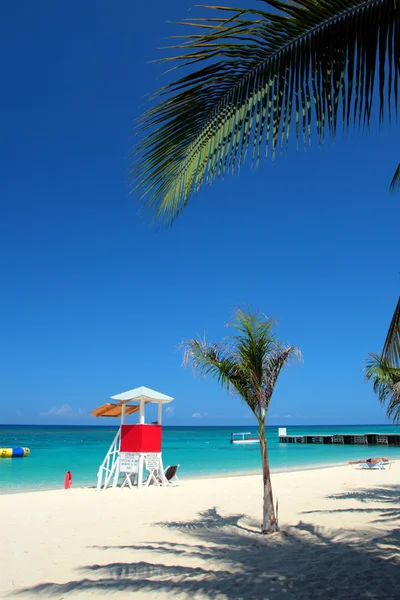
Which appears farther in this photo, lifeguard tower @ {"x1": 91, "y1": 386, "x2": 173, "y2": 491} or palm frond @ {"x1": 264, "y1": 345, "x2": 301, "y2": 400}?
lifeguard tower @ {"x1": 91, "y1": 386, "x2": 173, "y2": 491}

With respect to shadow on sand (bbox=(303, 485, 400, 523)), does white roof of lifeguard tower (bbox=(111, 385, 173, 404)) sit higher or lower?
higher

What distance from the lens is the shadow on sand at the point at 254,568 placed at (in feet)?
14.8

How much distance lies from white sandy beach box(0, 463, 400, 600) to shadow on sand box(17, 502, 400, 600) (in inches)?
0.5

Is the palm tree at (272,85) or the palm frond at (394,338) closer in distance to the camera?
the palm tree at (272,85)

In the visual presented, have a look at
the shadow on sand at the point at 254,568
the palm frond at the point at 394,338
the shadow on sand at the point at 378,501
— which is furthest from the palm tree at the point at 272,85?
the shadow on sand at the point at 378,501

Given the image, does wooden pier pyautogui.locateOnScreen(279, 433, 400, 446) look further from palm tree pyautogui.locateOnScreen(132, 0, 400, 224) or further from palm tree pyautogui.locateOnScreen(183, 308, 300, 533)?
palm tree pyautogui.locateOnScreen(132, 0, 400, 224)

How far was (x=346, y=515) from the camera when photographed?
948 cm

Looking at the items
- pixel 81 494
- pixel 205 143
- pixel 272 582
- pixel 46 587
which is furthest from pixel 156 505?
pixel 205 143

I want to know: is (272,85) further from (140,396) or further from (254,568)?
(140,396)

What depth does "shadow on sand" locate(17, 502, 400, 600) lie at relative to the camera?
4.50m

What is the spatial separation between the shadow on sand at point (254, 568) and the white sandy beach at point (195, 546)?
1 centimetres

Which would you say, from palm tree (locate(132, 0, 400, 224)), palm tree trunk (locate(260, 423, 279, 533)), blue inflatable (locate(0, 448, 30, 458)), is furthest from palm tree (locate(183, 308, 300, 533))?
blue inflatable (locate(0, 448, 30, 458))

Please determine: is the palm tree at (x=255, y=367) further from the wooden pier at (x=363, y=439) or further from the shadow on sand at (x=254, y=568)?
the wooden pier at (x=363, y=439)

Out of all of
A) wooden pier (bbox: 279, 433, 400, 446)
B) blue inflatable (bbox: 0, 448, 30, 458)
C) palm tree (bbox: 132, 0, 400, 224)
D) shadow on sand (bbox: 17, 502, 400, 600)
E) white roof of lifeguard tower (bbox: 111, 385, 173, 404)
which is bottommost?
wooden pier (bbox: 279, 433, 400, 446)
